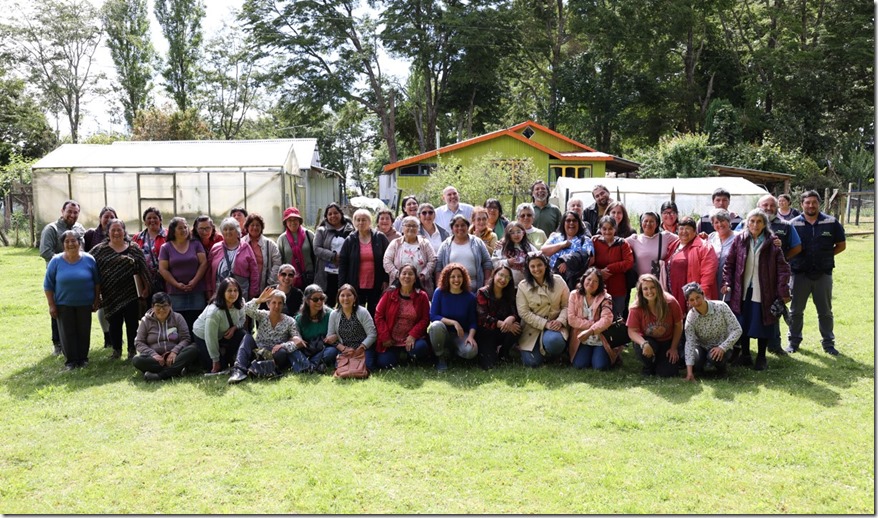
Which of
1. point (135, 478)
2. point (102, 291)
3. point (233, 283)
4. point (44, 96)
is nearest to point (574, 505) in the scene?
point (135, 478)

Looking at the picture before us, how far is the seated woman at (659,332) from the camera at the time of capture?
20.7ft

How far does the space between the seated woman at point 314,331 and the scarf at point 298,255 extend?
58 cm

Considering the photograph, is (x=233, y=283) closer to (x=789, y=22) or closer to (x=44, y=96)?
(x=789, y=22)

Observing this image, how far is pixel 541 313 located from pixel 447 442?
251 cm

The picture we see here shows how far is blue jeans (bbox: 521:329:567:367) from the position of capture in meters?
6.74

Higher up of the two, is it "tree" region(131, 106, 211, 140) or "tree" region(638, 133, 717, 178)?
"tree" region(131, 106, 211, 140)

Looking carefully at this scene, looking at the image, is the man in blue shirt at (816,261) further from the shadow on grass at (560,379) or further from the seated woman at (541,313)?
the seated woman at (541,313)

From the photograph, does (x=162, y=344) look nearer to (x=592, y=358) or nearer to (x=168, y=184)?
(x=592, y=358)

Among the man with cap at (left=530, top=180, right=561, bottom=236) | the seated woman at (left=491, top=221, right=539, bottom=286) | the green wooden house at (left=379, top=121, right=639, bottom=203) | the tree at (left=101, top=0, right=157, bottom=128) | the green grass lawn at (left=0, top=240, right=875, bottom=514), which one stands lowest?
the green grass lawn at (left=0, top=240, right=875, bottom=514)

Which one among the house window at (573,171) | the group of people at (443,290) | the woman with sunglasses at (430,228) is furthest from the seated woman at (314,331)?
the house window at (573,171)

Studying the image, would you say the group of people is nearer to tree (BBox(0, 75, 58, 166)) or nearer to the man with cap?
the man with cap

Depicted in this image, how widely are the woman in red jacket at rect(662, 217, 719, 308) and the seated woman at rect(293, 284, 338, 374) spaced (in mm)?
3649

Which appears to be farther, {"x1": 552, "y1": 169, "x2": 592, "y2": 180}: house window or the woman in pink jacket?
{"x1": 552, "y1": 169, "x2": 592, "y2": 180}: house window

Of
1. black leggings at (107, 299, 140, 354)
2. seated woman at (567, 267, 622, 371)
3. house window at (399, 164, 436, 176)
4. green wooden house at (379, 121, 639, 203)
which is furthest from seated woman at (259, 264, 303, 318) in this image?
house window at (399, 164, 436, 176)
